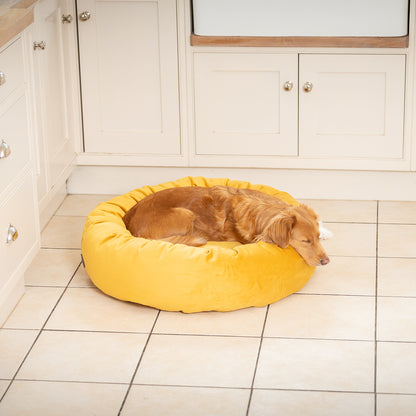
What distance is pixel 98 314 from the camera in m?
3.07

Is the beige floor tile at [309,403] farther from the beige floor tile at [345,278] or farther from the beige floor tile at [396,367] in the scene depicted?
the beige floor tile at [345,278]

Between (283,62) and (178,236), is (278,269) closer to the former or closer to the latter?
(178,236)

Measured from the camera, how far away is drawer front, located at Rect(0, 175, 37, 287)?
2.83 meters

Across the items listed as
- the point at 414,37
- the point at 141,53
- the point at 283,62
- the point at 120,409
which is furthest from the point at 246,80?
the point at 120,409

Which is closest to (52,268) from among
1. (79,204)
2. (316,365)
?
(79,204)

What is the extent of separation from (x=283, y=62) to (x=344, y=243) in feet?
2.81

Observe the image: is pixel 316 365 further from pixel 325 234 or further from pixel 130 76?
pixel 130 76

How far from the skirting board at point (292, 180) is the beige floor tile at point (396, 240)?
30cm

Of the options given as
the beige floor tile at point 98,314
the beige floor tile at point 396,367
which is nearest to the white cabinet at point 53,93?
the beige floor tile at point 98,314

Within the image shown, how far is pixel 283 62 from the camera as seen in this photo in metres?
3.80

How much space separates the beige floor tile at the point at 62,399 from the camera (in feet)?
8.23

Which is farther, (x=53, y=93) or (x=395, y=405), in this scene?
(x=53, y=93)

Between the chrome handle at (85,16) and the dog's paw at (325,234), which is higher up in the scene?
the chrome handle at (85,16)

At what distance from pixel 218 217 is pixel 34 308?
2.56 feet
